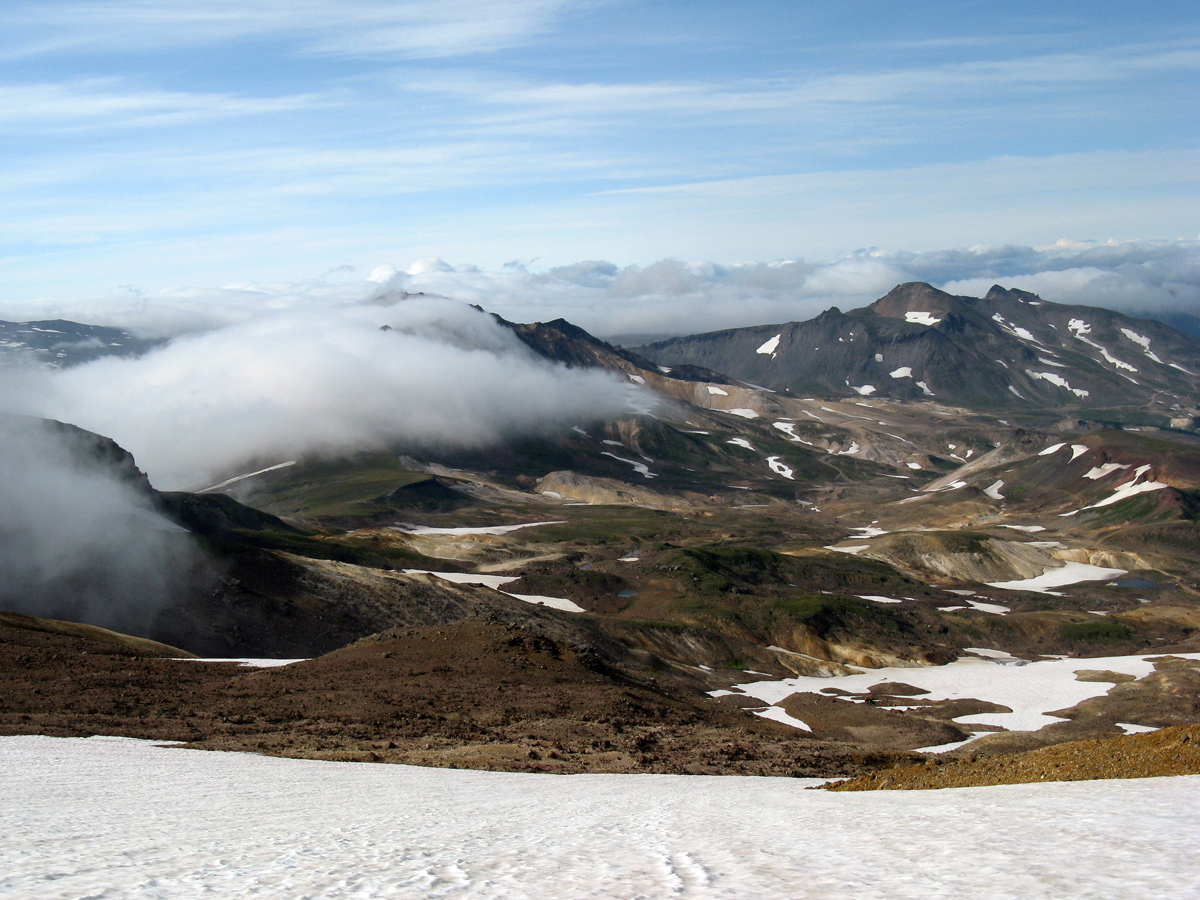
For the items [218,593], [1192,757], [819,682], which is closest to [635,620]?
[819,682]

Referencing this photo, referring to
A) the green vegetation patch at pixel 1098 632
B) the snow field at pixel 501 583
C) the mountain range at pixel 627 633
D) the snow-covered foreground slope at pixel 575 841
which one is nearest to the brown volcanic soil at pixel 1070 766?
the snow-covered foreground slope at pixel 575 841

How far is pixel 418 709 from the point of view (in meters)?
41.7

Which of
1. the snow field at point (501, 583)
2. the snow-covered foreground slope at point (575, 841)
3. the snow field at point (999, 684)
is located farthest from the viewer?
the snow field at point (501, 583)

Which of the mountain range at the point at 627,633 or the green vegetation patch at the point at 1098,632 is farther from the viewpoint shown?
the green vegetation patch at the point at 1098,632

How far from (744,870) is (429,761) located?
72.2ft

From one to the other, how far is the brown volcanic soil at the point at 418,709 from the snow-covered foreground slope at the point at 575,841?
1063 centimetres

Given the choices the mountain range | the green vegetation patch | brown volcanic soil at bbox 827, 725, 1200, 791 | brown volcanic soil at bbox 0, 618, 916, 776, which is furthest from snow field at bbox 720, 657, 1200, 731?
brown volcanic soil at bbox 827, 725, 1200, 791

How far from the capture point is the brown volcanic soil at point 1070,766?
843 inches

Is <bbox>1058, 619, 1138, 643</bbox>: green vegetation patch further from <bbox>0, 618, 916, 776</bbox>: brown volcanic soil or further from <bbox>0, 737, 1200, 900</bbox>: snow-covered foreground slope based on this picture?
<bbox>0, 737, 1200, 900</bbox>: snow-covered foreground slope

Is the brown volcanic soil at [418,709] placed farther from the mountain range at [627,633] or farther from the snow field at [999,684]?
the snow field at [999,684]

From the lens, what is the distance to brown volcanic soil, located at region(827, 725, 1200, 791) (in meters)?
21.4

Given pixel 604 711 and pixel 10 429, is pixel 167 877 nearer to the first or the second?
pixel 604 711

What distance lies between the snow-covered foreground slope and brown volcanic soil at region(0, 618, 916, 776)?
34.9 ft

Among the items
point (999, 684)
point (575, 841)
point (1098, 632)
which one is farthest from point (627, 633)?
point (575, 841)
